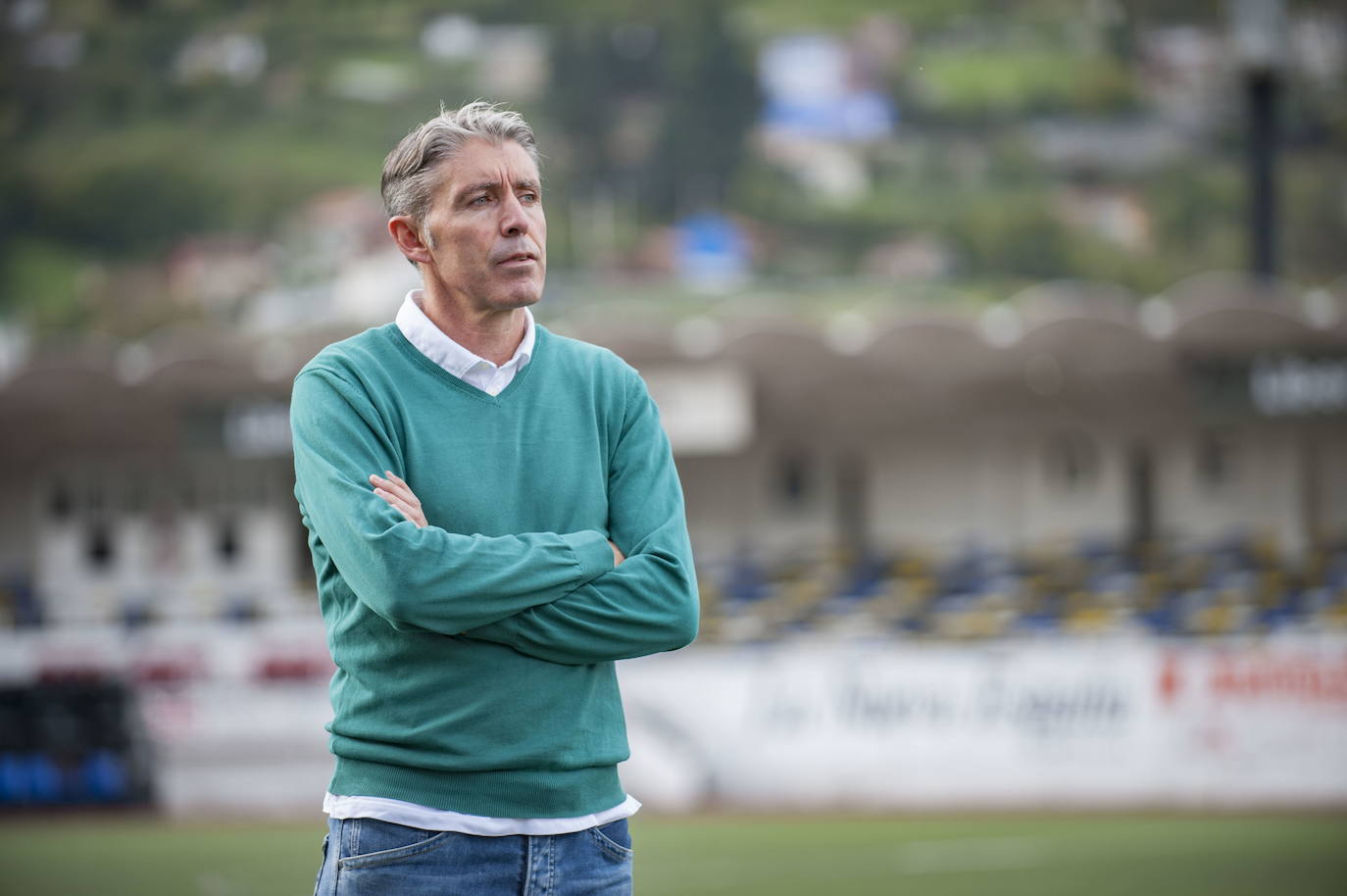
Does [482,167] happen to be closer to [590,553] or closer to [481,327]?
[481,327]

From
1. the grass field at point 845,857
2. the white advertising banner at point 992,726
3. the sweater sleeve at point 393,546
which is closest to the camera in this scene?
the sweater sleeve at point 393,546

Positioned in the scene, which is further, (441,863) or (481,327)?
(481,327)

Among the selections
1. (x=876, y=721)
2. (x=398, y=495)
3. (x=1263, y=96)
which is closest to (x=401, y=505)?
(x=398, y=495)

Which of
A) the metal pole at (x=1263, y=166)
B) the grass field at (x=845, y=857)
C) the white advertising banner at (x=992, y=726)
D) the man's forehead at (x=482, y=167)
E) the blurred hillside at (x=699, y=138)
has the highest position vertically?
the blurred hillside at (x=699, y=138)

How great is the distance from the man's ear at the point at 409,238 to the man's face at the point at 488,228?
0.04 m

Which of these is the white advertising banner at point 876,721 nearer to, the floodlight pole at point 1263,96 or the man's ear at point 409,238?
the floodlight pole at point 1263,96

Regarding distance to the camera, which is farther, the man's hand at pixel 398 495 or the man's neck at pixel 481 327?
the man's neck at pixel 481 327

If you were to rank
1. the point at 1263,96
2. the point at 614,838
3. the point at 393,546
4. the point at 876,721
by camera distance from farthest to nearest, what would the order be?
the point at 1263,96 → the point at 876,721 → the point at 614,838 → the point at 393,546

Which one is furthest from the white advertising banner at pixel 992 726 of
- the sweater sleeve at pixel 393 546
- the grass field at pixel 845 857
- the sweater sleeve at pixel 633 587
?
the sweater sleeve at pixel 393 546

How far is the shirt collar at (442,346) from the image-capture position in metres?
2.24

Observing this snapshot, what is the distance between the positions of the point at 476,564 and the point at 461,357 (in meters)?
0.30

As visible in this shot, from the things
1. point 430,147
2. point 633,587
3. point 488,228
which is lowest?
point 633,587

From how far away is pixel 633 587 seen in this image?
227cm

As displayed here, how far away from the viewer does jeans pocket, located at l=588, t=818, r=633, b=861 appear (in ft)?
7.21
